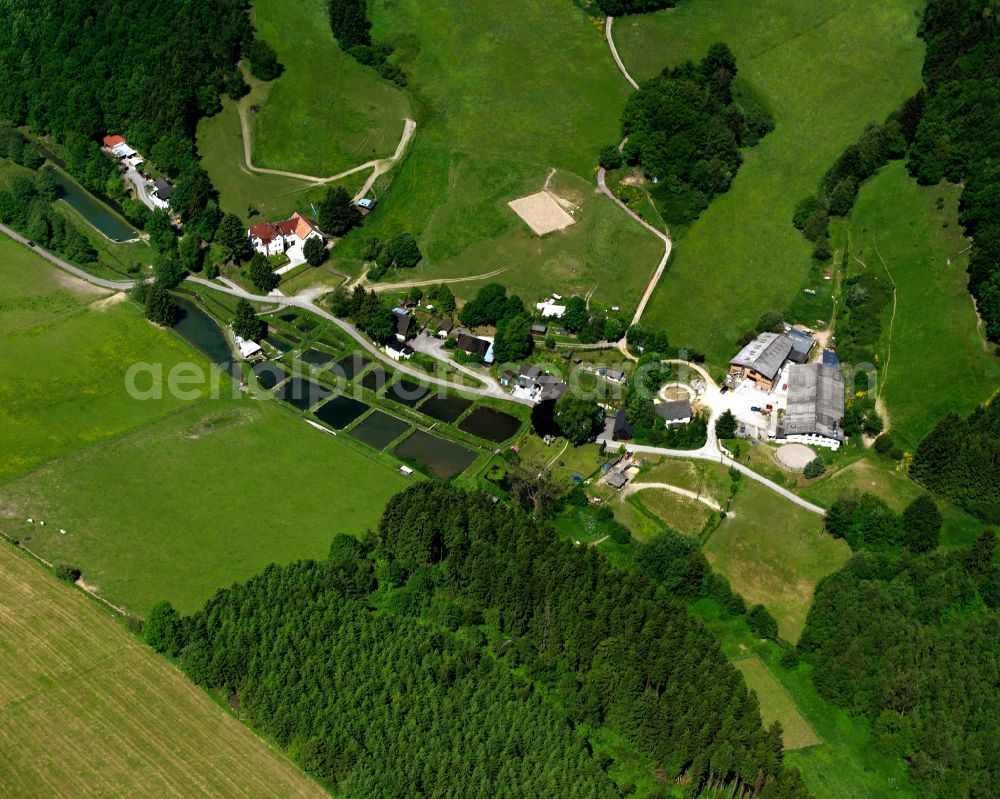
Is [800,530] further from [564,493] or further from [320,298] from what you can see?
[320,298]

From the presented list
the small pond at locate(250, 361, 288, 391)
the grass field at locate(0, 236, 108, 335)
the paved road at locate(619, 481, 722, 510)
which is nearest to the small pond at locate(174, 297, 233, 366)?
the small pond at locate(250, 361, 288, 391)

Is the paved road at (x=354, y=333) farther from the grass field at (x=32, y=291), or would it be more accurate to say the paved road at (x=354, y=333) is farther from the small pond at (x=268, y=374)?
the grass field at (x=32, y=291)

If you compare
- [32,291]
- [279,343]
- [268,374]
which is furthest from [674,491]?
[32,291]

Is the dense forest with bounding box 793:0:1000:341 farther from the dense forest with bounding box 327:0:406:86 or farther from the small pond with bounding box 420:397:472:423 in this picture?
the dense forest with bounding box 327:0:406:86

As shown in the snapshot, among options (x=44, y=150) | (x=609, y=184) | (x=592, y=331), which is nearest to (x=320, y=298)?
(x=592, y=331)

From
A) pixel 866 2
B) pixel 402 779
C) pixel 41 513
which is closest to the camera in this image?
pixel 402 779

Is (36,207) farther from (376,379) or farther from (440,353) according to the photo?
(440,353)

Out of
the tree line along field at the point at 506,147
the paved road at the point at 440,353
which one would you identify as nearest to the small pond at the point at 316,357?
the paved road at the point at 440,353

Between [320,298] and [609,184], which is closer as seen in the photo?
[320,298]
